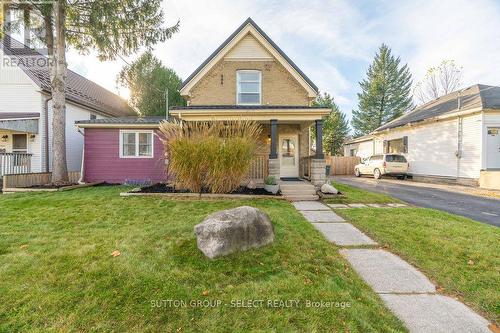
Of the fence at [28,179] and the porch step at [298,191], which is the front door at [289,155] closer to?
the porch step at [298,191]

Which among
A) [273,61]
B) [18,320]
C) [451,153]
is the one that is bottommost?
[18,320]

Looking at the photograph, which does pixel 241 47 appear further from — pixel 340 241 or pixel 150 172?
pixel 340 241

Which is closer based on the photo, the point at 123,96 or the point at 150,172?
the point at 150,172

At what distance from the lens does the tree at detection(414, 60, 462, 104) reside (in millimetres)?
28531

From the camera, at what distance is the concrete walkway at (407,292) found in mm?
2285

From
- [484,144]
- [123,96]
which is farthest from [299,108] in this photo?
[123,96]

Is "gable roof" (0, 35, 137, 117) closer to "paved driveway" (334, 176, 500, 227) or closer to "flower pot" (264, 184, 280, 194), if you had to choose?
"flower pot" (264, 184, 280, 194)

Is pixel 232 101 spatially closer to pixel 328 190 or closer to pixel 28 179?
pixel 328 190

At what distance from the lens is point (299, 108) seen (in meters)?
9.52

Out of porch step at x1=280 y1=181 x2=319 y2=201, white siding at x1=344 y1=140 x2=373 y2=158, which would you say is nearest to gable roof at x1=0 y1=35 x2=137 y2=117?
porch step at x1=280 y1=181 x2=319 y2=201

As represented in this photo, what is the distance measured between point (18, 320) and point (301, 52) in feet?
55.0

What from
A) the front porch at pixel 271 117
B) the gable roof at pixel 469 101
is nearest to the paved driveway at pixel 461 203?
the front porch at pixel 271 117

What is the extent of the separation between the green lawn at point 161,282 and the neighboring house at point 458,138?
1365 centimetres

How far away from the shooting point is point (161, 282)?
281cm
